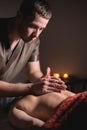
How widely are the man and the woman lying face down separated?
0.03 meters

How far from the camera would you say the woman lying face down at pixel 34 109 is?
1.45m

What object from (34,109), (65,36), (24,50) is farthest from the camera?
(65,36)

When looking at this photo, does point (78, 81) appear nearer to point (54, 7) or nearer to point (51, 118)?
point (54, 7)

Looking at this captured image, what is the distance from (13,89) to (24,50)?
1.33ft

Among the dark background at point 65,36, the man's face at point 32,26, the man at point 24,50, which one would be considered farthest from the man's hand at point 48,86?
the dark background at point 65,36

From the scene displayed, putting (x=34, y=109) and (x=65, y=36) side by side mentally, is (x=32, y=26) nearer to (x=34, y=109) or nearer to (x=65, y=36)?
(x=34, y=109)

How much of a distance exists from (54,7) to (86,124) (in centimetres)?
200

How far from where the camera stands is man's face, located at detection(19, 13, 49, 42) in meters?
1.59

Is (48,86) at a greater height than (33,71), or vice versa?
(48,86)

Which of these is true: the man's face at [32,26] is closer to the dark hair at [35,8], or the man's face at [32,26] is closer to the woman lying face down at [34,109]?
the dark hair at [35,8]

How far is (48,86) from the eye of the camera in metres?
1.53

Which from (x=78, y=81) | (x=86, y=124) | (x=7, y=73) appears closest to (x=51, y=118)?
(x=86, y=124)

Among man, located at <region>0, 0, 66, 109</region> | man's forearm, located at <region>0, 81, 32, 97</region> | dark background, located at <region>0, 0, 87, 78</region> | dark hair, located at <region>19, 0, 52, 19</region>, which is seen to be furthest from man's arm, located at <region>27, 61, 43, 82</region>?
dark background, located at <region>0, 0, 87, 78</region>

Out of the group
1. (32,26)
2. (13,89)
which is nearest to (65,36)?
(32,26)
